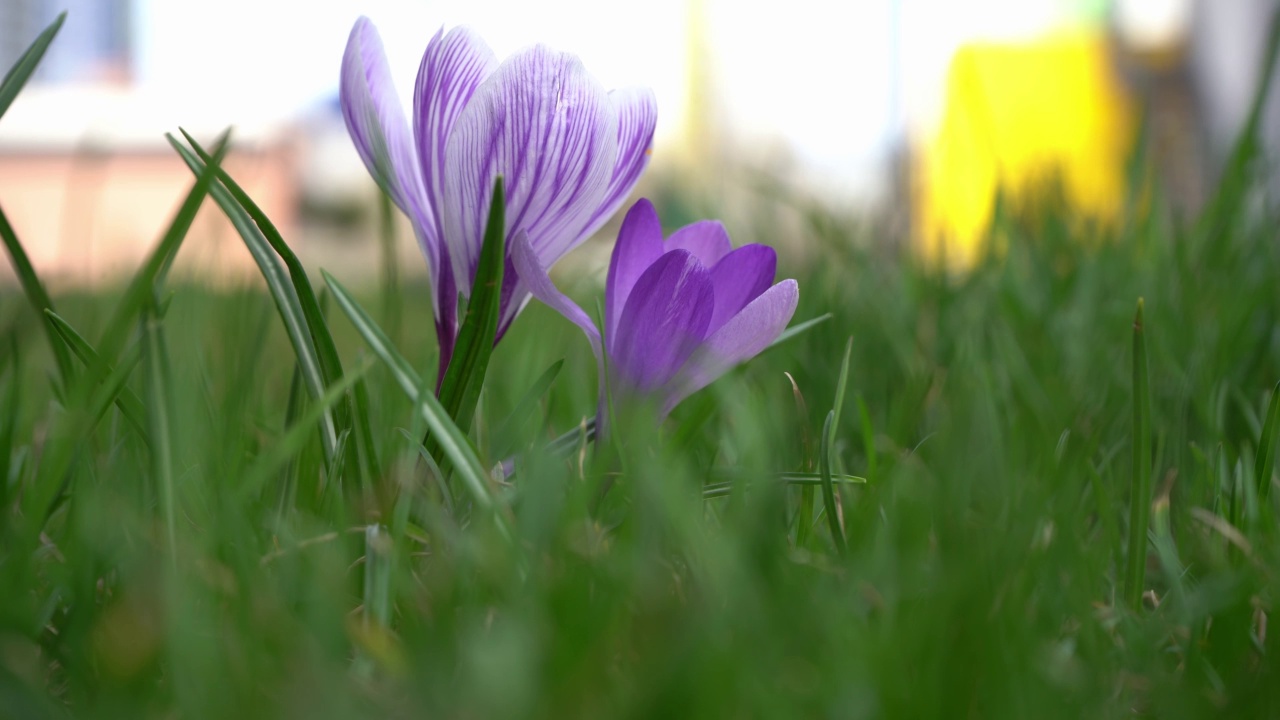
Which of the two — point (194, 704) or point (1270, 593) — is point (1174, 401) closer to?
point (1270, 593)

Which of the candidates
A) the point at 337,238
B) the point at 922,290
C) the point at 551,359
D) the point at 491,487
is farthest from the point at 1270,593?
the point at 337,238

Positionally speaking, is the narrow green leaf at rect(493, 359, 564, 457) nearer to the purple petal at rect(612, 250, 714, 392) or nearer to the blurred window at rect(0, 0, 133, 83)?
the purple petal at rect(612, 250, 714, 392)

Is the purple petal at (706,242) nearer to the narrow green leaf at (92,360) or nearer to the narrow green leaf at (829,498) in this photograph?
the narrow green leaf at (829,498)

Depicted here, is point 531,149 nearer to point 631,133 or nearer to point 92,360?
point 631,133

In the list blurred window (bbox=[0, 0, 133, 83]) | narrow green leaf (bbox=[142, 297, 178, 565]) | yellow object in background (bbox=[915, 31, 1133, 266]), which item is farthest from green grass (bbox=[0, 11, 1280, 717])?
blurred window (bbox=[0, 0, 133, 83])

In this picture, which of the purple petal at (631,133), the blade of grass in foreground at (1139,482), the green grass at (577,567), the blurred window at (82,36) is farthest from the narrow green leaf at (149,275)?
the blurred window at (82,36)
